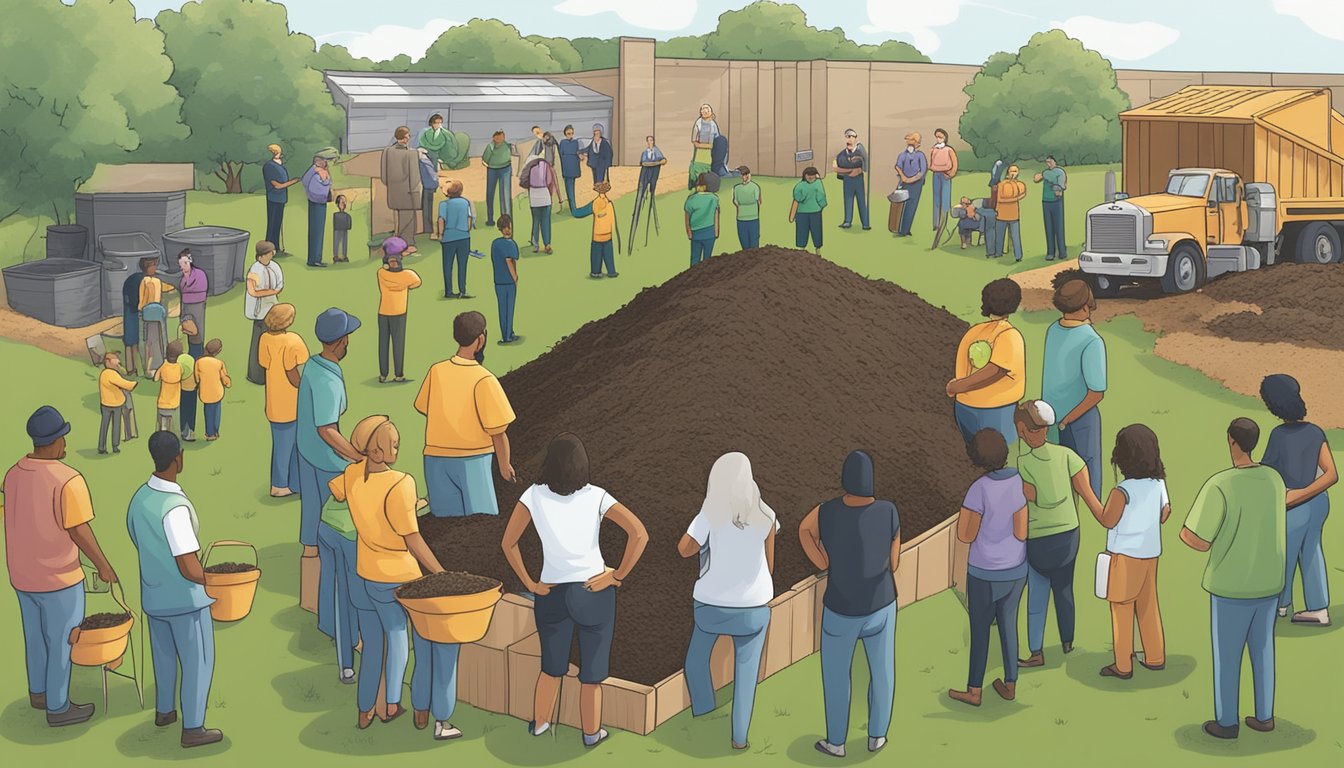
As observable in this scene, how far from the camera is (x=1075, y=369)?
1202 cm

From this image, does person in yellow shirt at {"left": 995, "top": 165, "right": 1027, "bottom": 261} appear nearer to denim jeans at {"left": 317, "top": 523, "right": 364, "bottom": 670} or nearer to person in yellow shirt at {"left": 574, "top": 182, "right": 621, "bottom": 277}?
person in yellow shirt at {"left": 574, "top": 182, "right": 621, "bottom": 277}

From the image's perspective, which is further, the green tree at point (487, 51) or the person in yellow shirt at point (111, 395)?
the green tree at point (487, 51)

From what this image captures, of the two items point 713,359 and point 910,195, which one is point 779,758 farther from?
point 910,195

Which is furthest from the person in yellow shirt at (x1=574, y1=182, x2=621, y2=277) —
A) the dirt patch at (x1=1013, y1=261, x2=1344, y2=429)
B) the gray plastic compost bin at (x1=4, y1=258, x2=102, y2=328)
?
the gray plastic compost bin at (x1=4, y1=258, x2=102, y2=328)

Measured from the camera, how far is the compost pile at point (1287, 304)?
19.5m

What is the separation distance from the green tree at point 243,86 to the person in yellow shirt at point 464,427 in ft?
95.8

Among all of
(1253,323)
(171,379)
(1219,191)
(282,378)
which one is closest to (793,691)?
(282,378)

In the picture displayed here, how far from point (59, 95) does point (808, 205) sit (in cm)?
1482

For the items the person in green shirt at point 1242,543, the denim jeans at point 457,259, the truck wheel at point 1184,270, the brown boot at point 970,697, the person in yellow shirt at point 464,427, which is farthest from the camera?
the truck wheel at point 1184,270

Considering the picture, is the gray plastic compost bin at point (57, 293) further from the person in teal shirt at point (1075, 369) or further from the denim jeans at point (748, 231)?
the person in teal shirt at point (1075, 369)

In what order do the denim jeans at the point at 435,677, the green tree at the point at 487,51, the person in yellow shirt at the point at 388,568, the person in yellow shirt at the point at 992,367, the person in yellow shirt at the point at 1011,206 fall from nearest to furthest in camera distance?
the person in yellow shirt at the point at 388,568
the denim jeans at the point at 435,677
the person in yellow shirt at the point at 992,367
the person in yellow shirt at the point at 1011,206
the green tree at the point at 487,51

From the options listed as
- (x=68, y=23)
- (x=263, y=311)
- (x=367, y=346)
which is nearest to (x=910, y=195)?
(x=367, y=346)

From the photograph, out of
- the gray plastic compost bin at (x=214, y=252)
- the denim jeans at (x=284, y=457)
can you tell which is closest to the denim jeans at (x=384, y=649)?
the denim jeans at (x=284, y=457)

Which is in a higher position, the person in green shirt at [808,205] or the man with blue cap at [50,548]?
the person in green shirt at [808,205]
